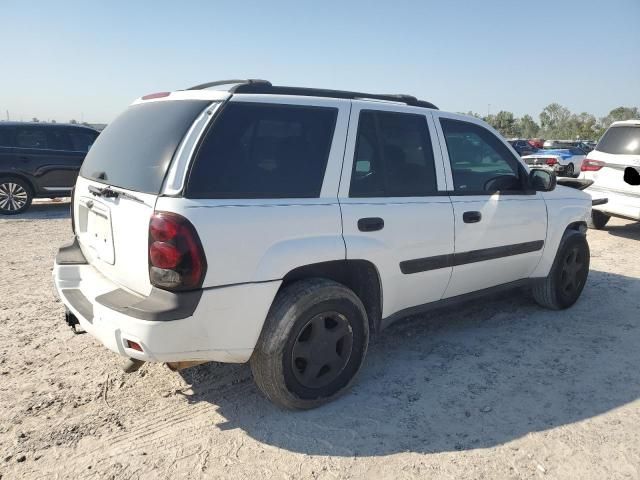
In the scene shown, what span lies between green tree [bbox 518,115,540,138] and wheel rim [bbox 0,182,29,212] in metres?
80.1

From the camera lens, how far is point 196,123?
2553 mm

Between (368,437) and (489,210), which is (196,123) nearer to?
(368,437)

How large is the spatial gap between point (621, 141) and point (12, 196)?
11.0 metres

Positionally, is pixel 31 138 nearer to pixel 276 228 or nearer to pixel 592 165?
pixel 276 228

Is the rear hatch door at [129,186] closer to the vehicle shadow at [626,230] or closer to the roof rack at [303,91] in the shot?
the roof rack at [303,91]

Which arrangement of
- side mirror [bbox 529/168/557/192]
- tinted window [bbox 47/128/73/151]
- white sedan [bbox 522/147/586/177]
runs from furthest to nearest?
white sedan [bbox 522/147/586/177] < tinted window [bbox 47/128/73/151] < side mirror [bbox 529/168/557/192]

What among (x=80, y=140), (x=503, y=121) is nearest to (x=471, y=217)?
(x=80, y=140)

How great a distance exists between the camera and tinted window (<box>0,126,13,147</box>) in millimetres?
9461

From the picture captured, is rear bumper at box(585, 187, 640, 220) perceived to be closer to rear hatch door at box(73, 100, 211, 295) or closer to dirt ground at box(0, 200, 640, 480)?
Answer: dirt ground at box(0, 200, 640, 480)

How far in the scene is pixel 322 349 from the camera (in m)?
2.93

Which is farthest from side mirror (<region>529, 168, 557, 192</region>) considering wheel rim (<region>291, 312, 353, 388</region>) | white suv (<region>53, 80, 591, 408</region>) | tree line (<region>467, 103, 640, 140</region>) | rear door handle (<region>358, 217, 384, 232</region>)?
tree line (<region>467, 103, 640, 140</region>)

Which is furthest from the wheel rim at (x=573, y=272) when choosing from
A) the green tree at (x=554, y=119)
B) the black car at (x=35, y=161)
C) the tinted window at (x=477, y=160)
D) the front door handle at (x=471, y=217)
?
the green tree at (x=554, y=119)

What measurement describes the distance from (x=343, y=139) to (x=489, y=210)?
55.1 inches

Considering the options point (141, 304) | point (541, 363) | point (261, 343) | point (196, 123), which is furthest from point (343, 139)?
point (541, 363)
